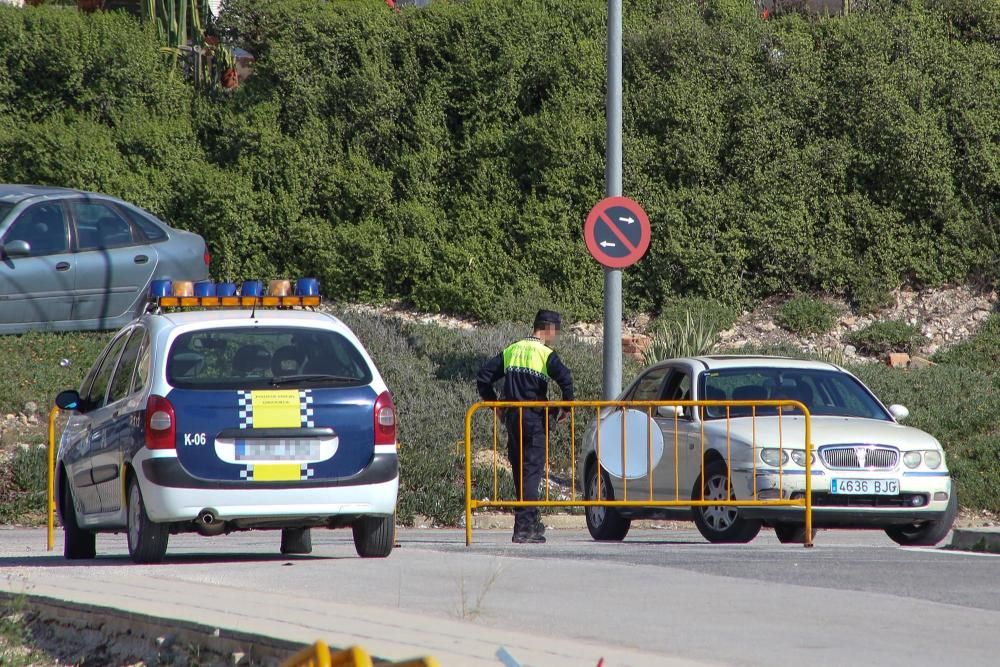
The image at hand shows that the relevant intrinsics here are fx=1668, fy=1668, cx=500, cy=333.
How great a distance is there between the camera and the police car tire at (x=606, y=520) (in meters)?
13.7

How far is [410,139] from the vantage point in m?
24.7

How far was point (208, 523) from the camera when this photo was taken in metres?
10.0

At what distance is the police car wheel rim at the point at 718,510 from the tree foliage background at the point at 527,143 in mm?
10234

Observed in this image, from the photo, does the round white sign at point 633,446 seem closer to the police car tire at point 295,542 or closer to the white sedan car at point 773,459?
the white sedan car at point 773,459

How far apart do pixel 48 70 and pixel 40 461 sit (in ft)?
33.3

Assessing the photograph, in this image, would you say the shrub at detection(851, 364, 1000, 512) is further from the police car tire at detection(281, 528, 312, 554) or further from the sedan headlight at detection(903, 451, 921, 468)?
the police car tire at detection(281, 528, 312, 554)

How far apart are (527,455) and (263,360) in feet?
10.1

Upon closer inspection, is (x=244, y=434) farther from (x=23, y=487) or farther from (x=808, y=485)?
(x=23, y=487)

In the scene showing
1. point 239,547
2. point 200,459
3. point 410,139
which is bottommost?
point 239,547

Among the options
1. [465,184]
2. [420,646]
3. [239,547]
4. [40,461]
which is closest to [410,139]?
[465,184]

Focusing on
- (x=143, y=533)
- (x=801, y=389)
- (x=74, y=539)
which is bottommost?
(x=74, y=539)

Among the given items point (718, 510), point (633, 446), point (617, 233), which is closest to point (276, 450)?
point (633, 446)

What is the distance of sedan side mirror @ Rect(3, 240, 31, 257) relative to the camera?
18172mm

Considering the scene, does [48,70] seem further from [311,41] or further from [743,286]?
[743,286]
